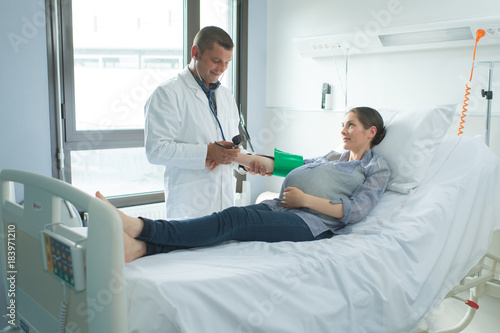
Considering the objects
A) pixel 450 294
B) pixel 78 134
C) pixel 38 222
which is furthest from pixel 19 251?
pixel 450 294

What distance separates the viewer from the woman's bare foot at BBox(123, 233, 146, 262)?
4.39 ft

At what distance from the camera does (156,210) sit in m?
3.01

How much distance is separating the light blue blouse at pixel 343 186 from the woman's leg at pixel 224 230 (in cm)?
9

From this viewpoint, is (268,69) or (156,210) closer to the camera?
(156,210)

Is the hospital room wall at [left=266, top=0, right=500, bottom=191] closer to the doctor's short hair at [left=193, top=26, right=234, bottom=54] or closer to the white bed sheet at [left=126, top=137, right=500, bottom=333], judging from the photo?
the white bed sheet at [left=126, top=137, right=500, bottom=333]

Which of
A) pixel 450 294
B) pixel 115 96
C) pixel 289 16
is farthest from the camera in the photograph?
pixel 289 16

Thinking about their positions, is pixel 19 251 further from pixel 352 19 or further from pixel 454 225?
pixel 352 19

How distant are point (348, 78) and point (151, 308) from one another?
2307 mm

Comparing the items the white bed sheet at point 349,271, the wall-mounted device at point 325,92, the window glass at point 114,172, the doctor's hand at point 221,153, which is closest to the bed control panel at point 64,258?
the white bed sheet at point 349,271

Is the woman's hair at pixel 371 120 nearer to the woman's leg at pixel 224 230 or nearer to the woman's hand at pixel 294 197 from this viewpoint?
the woman's hand at pixel 294 197

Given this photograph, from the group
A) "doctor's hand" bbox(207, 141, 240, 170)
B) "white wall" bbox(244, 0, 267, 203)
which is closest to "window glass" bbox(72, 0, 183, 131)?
"white wall" bbox(244, 0, 267, 203)

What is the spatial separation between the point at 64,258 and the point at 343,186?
1.24 m

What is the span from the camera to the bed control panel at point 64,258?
1041mm

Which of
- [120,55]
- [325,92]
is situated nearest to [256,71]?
[325,92]
